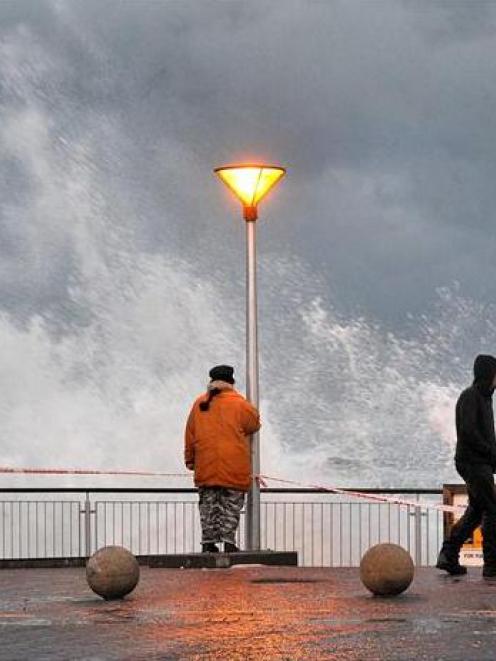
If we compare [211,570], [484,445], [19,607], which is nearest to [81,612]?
[19,607]

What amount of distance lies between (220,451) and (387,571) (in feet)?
20.6

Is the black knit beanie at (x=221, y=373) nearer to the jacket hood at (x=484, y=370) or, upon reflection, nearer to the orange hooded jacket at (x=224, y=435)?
the orange hooded jacket at (x=224, y=435)

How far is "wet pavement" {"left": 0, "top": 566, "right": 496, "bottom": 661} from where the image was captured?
10859mm

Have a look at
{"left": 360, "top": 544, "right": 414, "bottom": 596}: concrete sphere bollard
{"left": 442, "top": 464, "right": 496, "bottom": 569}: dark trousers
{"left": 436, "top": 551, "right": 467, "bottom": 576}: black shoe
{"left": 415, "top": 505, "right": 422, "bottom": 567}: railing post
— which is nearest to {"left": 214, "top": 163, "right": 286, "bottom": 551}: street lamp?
{"left": 415, "top": 505, "right": 422, "bottom": 567}: railing post

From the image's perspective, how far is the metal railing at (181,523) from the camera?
24922mm

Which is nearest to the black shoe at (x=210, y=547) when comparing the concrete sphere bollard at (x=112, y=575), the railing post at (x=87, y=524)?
the railing post at (x=87, y=524)

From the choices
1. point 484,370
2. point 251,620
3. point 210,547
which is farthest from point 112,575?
point 210,547

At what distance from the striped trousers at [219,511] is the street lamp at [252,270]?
1029mm

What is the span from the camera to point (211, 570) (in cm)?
2080

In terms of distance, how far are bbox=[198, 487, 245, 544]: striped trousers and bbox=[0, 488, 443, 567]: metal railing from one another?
2.75 metres

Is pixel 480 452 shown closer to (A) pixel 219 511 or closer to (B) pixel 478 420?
(B) pixel 478 420

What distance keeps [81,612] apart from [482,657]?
459cm

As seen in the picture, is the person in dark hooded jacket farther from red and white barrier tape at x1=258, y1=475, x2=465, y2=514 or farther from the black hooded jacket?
red and white barrier tape at x1=258, y1=475, x2=465, y2=514

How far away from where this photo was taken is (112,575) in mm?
15531
